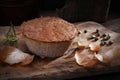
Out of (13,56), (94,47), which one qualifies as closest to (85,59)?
(94,47)

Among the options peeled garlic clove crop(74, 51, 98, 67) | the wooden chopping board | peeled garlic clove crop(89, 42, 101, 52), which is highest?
peeled garlic clove crop(89, 42, 101, 52)

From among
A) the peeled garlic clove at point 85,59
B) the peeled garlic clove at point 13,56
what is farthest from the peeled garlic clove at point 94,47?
the peeled garlic clove at point 13,56

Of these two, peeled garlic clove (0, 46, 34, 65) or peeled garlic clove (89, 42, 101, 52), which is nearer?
peeled garlic clove (0, 46, 34, 65)

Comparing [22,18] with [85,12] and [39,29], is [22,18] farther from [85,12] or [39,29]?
[39,29]

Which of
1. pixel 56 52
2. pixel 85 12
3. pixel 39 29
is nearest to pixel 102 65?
pixel 56 52

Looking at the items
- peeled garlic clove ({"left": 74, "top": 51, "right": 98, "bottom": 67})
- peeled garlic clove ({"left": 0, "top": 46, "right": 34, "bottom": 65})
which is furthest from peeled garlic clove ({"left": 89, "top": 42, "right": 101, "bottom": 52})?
A: peeled garlic clove ({"left": 0, "top": 46, "right": 34, "bottom": 65})

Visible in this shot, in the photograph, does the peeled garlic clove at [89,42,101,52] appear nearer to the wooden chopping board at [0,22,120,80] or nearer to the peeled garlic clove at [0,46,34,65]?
the wooden chopping board at [0,22,120,80]

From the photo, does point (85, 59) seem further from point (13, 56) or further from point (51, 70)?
point (13, 56)
